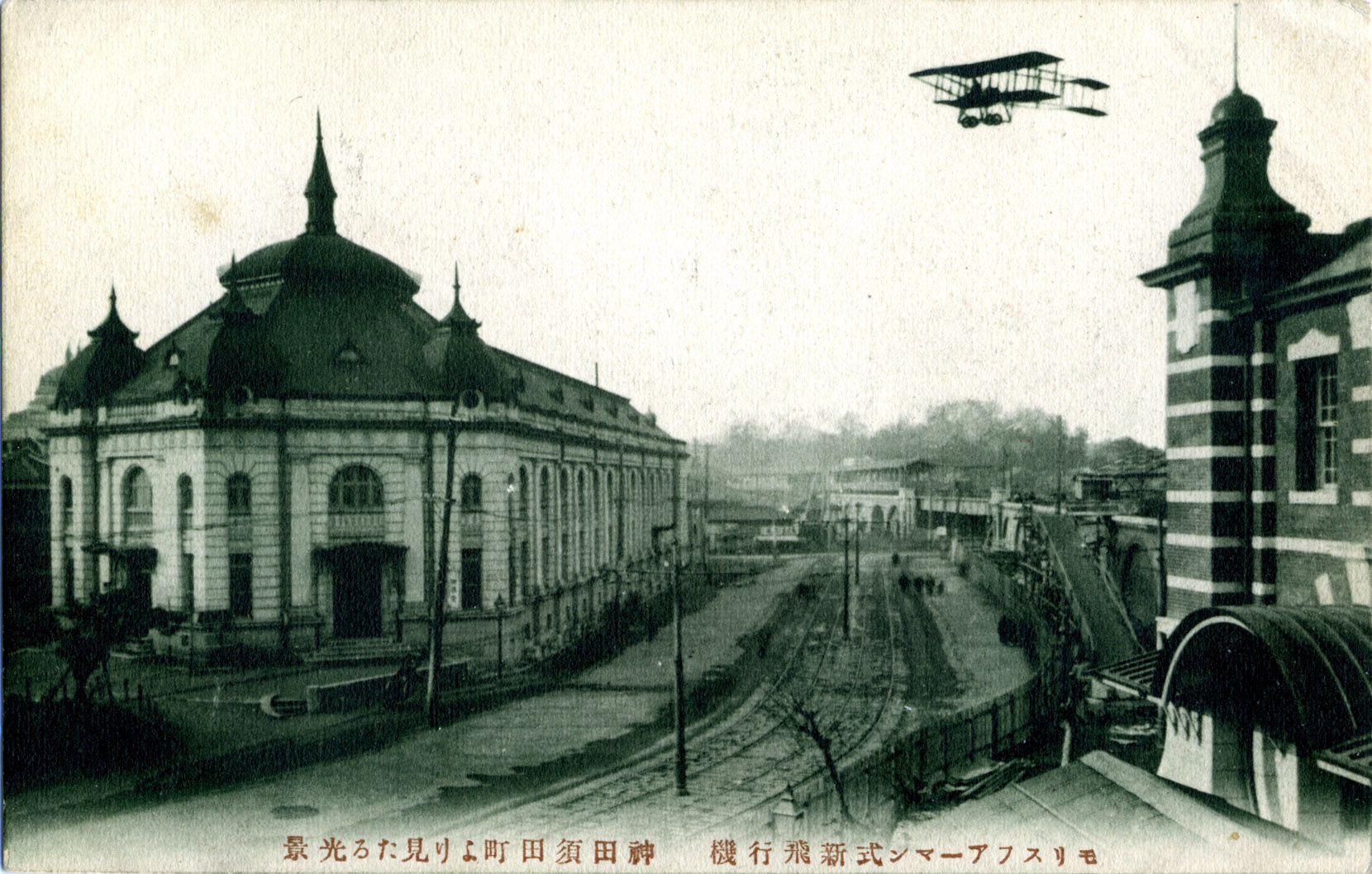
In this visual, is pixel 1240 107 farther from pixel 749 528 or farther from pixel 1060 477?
pixel 749 528

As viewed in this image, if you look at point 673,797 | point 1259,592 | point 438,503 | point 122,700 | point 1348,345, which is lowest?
point 673,797

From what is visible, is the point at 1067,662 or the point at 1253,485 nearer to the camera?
the point at 1253,485

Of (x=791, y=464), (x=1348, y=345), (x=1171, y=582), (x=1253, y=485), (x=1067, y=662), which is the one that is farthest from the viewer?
(x=1067, y=662)

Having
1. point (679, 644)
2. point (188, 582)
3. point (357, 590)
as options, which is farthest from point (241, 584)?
point (679, 644)

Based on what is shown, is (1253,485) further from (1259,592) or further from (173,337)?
(173,337)

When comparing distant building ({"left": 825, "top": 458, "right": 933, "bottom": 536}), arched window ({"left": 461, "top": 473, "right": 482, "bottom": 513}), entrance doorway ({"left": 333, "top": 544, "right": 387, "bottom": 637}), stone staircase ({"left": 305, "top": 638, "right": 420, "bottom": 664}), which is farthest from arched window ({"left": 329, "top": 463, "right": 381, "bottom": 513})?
distant building ({"left": 825, "top": 458, "right": 933, "bottom": 536})

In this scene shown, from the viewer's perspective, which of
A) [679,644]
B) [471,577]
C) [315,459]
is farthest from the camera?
[471,577]

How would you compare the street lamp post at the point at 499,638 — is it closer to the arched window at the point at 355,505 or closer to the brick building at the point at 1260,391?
the arched window at the point at 355,505

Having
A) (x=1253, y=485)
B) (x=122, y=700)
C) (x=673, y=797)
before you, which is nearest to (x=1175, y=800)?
(x=1253, y=485)
